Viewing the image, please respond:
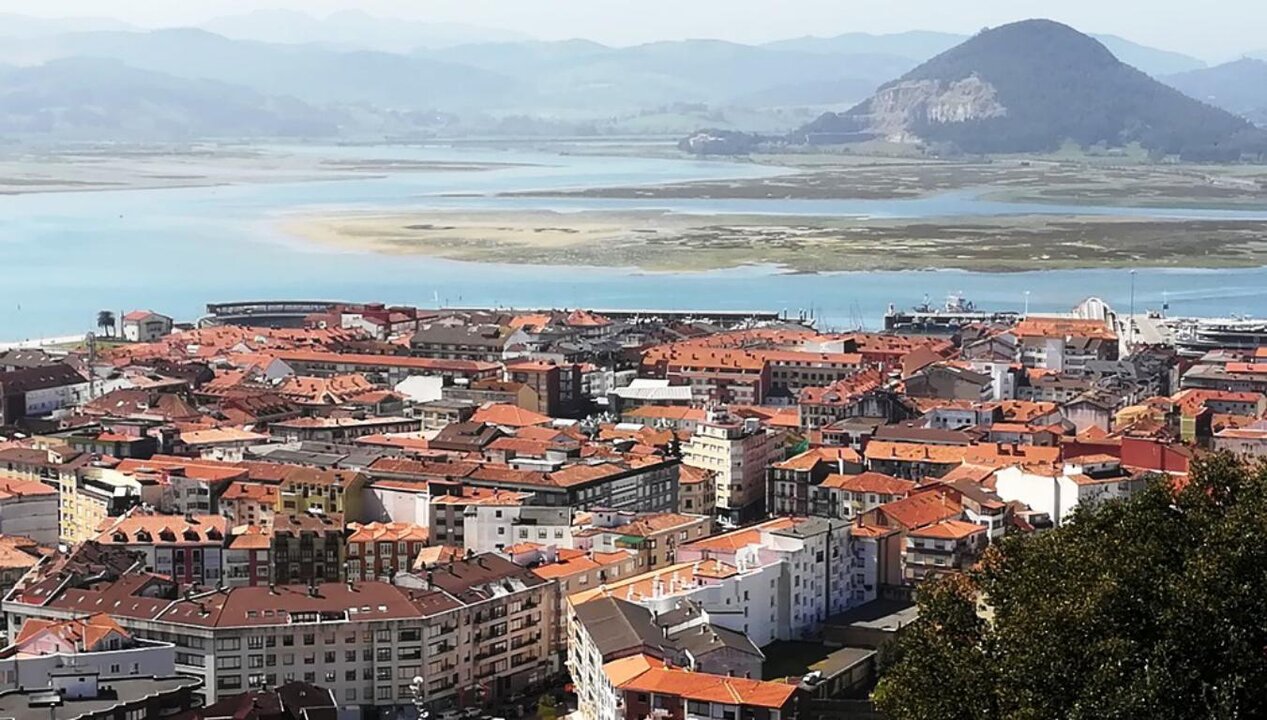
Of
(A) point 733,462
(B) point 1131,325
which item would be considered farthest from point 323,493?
(B) point 1131,325

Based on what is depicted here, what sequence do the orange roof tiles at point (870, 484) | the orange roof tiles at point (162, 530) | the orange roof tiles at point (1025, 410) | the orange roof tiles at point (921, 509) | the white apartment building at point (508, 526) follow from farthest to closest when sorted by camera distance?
1. the orange roof tiles at point (1025, 410)
2. the orange roof tiles at point (870, 484)
3. the orange roof tiles at point (921, 509)
4. the white apartment building at point (508, 526)
5. the orange roof tiles at point (162, 530)

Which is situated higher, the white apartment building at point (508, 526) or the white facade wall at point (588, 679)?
the white apartment building at point (508, 526)

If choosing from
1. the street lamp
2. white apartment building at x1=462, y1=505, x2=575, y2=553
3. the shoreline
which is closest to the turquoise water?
the street lamp

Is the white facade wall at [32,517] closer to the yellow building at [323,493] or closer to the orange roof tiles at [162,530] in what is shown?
the orange roof tiles at [162,530]

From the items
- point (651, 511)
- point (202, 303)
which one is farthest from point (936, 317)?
point (651, 511)

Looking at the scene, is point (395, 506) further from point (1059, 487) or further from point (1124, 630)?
point (1124, 630)

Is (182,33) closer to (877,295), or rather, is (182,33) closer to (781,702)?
(877,295)

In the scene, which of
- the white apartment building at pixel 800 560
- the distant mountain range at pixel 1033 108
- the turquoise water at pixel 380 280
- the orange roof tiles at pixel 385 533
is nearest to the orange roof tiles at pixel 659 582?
the white apartment building at pixel 800 560
